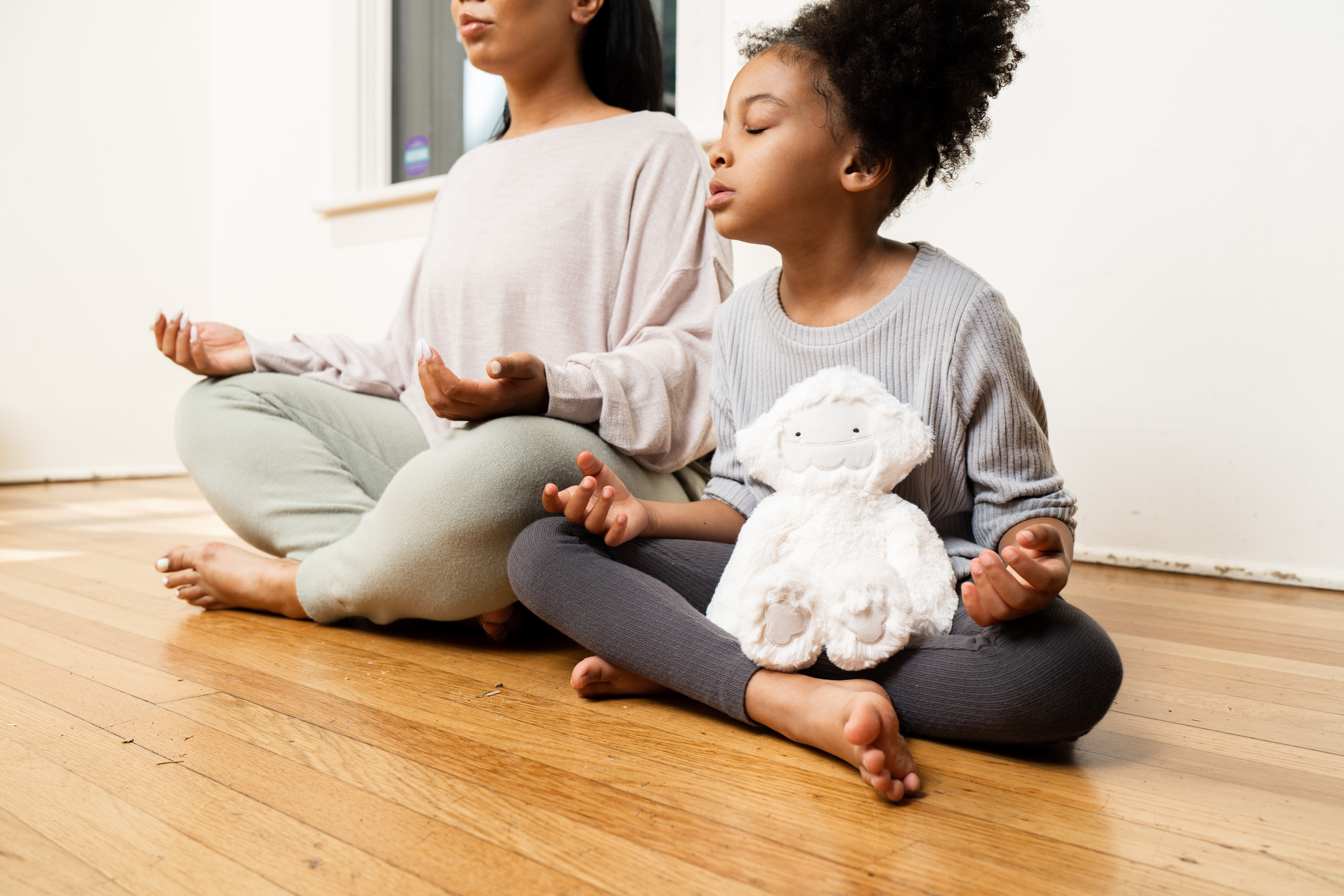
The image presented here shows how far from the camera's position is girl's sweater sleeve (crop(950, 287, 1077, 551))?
73 cm

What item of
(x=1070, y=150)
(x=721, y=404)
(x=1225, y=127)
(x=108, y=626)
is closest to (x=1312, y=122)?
(x=1225, y=127)

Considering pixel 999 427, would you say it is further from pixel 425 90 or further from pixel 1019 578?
pixel 425 90

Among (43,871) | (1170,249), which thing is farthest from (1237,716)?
(1170,249)

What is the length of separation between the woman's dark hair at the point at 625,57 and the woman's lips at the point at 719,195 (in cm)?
43

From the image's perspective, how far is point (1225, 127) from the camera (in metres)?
1.47

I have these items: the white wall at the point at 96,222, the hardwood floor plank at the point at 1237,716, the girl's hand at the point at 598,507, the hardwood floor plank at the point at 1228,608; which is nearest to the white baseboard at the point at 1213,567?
the hardwood floor plank at the point at 1228,608

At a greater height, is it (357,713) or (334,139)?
(334,139)

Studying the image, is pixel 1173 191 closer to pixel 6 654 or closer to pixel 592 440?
pixel 592 440

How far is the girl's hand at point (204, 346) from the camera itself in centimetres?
113

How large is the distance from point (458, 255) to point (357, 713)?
587mm

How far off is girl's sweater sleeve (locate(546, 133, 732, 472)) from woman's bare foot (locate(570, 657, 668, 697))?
0.24 meters

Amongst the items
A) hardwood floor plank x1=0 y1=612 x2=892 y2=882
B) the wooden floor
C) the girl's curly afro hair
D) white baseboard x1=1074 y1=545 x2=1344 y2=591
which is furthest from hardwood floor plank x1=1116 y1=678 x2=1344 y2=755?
white baseboard x1=1074 y1=545 x2=1344 y2=591

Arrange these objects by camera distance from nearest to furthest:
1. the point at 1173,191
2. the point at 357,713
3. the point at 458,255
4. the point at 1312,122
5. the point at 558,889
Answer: the point at 558,889, the point at 357,713, the point at 458,255, the point at 1312,122, the point at 1173,191

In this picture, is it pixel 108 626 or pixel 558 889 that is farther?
pixel 108 626
